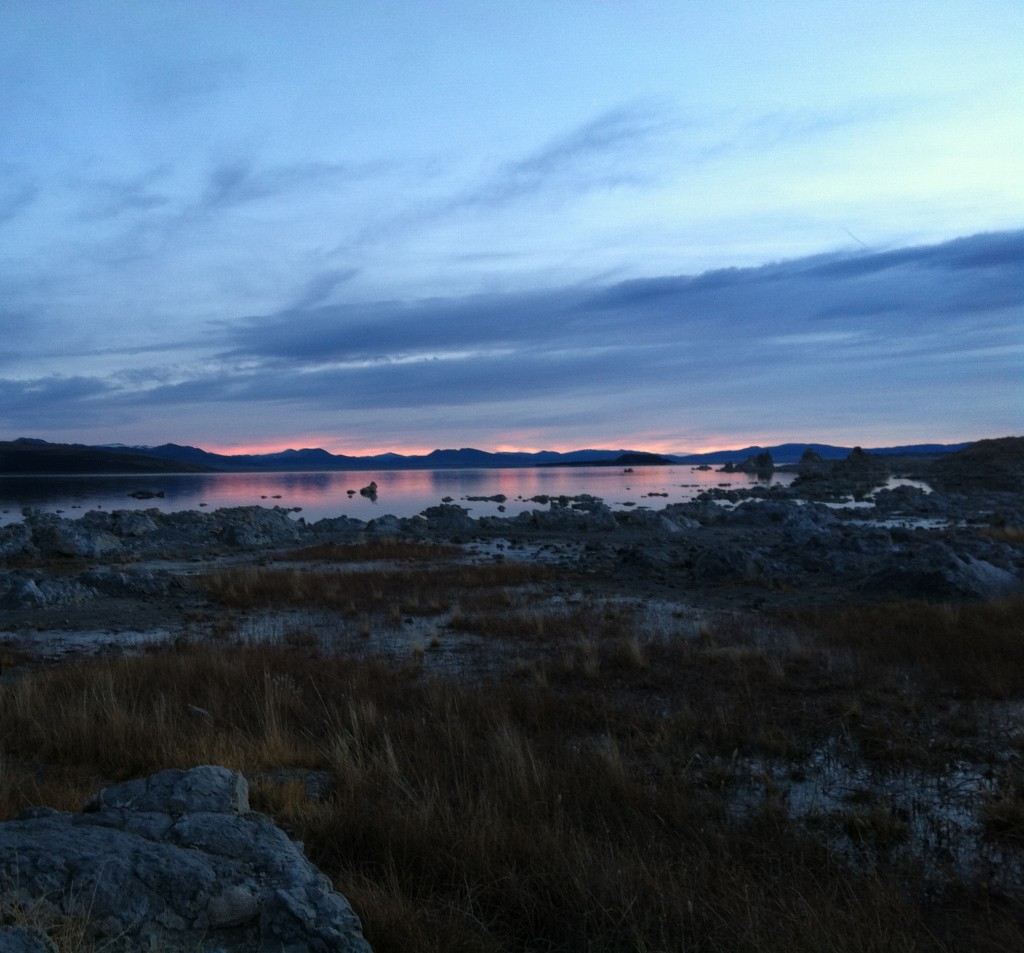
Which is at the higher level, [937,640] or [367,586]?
[937,640]

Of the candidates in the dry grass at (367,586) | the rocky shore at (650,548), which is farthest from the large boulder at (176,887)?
the rocky shore at (650,548)

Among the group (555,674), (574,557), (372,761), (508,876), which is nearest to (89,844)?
(508,876)

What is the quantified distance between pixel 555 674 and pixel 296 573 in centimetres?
1382

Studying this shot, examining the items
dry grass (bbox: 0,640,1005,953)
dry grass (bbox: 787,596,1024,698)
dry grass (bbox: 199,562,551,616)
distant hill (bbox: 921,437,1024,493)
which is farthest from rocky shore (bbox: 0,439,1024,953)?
distant hill (bbox: 921,437,1024,493)

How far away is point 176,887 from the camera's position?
3000 mm

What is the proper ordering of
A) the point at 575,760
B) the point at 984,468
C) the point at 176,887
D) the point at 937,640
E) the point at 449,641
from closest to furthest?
the point at 176,887 → the point at 575,760 → the point at 937,640 → the point at 449,641 → the point at 984,468

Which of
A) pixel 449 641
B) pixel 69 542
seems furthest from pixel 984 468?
pixel 69 542

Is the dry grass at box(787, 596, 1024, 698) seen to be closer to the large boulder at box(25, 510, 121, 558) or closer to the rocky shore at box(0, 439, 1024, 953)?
the rocky shore at box(0, 439, 1024, 953)

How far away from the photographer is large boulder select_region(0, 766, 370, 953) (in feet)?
9.25

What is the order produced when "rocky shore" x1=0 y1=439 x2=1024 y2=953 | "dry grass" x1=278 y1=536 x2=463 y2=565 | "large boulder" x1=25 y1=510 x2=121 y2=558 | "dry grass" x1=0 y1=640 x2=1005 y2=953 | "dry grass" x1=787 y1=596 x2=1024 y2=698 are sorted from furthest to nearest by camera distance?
"dry grass" x1=278 y1=536 x2=463 y2=565 < "large boulder" x1=25 y1=510 x2=121 y2=558 < "dry grass" x1=787 y1=596 x2=1024 y2=698 < "dry grass" x1=0 y1=640 x2=1005 y2=953 < "rocky shore" x1=0 y1=439 x2=1024 y2=953

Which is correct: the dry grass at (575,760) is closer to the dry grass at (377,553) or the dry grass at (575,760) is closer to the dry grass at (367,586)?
the dry grass at (367,586)

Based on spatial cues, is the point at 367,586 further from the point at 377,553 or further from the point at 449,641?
the point at 377,553

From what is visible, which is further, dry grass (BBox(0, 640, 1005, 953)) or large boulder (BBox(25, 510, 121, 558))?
large boulder (BBox(25, 510, 121, 558))

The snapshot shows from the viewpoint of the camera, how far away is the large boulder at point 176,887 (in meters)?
2.82
